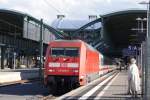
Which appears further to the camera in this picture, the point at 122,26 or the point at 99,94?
the point at 122,26

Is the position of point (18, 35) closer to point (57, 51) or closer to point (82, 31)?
point (82, 31)

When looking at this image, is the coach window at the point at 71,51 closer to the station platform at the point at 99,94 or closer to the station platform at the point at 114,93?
the station platform at the point at 99,94

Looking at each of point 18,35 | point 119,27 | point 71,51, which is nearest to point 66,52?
point 71,51

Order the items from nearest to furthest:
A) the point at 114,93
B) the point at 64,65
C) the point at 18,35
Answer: the point at 114,93, the point at 64,65, the point at 18,35

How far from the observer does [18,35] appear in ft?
340

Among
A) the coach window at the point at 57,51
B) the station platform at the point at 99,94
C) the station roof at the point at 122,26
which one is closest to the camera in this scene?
the station platform at the point at 99,94

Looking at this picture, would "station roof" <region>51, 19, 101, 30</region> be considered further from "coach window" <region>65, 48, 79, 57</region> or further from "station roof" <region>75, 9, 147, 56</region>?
"coach window" <region>65, 48, 79, 57</region>

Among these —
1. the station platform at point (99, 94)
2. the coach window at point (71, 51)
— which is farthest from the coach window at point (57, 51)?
the station platform at point (99, 94)

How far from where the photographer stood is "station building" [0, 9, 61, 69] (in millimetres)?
95175

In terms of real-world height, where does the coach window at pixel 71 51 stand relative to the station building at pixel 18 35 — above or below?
below

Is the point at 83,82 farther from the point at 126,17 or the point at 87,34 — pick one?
the point at 87,34

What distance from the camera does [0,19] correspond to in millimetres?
103688

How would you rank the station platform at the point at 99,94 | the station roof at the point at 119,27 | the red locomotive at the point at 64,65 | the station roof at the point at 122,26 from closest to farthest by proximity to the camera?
1. the station platform at the point at 99,94
2. the red locomotive at the point at 64,65
3. the station roof at the point at 122,26
4. the station roof at the point at 119,27

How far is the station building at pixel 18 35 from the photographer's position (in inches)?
3747
